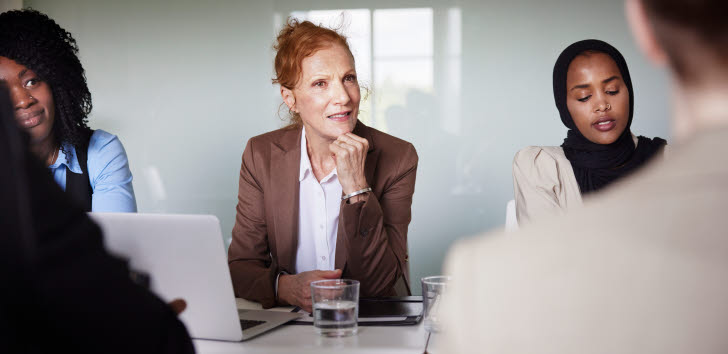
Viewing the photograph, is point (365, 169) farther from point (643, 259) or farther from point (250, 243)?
point (643, 259)

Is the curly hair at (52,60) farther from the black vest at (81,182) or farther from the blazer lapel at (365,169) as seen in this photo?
the blazer lapel at (365,169)

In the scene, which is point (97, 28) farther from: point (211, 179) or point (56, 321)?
point (56, 321)

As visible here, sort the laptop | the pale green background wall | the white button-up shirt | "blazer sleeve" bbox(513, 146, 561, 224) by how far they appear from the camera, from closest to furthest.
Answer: the laptop
the white button-up shirt
"blazer sleeve" bbox(513, 146, 561, 224)
the pale green background wall

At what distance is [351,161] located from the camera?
2170mm

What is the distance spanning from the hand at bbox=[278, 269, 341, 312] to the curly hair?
106 centimetres

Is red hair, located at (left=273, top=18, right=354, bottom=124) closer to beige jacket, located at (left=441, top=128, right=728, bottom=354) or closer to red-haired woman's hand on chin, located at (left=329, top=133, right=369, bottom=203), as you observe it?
red-haired woman's hand on chin, located at (left=329, top=133, right=369, bottom=203)

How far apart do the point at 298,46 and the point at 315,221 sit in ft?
2.04

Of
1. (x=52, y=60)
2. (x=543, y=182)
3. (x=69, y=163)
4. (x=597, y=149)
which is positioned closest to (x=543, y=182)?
(x=543, y=182)

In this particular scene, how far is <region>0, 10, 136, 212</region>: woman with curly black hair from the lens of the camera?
2.30 m

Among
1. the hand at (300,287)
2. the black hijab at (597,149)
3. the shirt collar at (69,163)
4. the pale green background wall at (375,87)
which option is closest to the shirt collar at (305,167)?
the hand at (300,287)

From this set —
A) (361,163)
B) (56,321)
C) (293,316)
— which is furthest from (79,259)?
(361,163)

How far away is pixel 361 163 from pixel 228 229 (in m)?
2.00

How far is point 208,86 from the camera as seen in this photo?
399 cm

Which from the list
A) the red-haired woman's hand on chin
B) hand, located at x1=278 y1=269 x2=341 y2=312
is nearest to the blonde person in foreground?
hand, located at x1=278 y1=269 x2=341 y2=312
